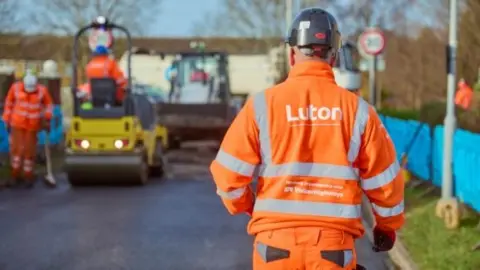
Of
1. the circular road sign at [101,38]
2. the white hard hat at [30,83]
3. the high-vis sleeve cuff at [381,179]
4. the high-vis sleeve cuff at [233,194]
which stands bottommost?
the white hard hat at [30,83]

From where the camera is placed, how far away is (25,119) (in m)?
17.2

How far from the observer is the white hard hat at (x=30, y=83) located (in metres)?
17.1

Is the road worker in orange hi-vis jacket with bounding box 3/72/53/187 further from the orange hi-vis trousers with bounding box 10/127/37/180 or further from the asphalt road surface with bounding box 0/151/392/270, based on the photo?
the asphalt road surface with bounding box 0/151/392/270

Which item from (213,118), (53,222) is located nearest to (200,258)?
(53,222)

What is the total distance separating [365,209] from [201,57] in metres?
14.1

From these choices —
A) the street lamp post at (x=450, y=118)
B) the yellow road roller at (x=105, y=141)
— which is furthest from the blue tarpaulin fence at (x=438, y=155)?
the yellow road roller at (x=105, y=141)

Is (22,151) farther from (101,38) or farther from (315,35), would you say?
(315,35)

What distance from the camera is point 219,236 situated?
12.0m

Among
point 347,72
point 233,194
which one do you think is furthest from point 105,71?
point 233,194

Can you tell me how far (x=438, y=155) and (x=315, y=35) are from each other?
10.8 metres

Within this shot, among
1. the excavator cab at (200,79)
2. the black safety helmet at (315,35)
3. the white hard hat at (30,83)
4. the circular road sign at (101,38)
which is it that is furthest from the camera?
the excavator cab at (200,79)

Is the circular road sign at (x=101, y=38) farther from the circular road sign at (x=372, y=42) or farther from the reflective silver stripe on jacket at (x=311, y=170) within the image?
the reflective silver stripe on jacket at (x=311, y=170)

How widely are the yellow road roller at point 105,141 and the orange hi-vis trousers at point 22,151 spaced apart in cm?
84

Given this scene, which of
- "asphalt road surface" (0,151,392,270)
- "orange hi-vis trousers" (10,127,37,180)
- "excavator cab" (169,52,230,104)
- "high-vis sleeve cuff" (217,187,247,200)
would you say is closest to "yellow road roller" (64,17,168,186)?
"asphalt road surface" (0,151,392,270)
